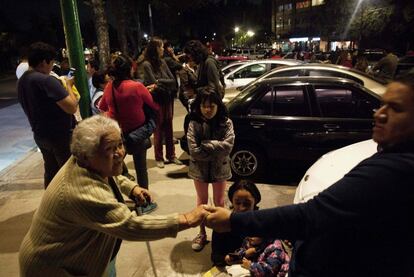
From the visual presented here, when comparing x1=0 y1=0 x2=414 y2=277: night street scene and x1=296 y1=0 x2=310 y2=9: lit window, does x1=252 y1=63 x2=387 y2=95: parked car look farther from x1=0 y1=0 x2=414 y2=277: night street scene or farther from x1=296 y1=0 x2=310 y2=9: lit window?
x1=296 y1=0 x2=310 y2=9: lit window

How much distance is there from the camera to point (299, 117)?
554 centimetres

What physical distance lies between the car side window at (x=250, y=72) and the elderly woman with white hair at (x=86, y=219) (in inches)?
372

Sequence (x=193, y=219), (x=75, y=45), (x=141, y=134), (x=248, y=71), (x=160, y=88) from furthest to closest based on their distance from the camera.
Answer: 1. (x=248, y=71)
2. (x=160, y=88)
3. (x=141, y=134)
4. (x=75, y=45)
5. (x=193, y=219)

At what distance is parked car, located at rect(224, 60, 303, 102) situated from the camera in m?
10.6

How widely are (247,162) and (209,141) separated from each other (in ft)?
7.10

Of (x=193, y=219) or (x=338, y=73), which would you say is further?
(x=338, y=73)

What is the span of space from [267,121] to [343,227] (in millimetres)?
4201

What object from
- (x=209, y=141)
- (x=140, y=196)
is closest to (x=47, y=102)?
(x=209, y=141)

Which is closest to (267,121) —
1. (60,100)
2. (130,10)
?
(60,100)

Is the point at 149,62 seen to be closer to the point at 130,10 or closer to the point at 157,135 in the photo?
the point at 157,135

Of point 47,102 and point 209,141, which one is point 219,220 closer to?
point 209,141

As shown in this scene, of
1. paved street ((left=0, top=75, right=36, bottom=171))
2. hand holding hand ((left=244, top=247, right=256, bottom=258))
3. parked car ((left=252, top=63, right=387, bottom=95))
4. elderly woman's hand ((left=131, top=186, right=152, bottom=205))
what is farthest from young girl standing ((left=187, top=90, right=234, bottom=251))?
paved street ((left=0, top=75, right=36, bottom=171))

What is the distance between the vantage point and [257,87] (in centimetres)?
572

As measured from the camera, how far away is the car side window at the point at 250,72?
1109 cm
